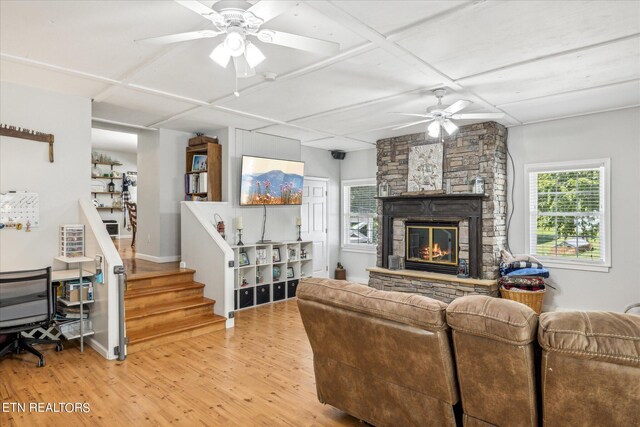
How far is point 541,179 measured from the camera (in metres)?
5.49

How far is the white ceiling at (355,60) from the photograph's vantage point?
251 cm

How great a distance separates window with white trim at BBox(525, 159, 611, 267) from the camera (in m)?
4.96

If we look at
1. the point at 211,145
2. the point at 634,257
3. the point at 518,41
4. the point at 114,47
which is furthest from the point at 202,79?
the point at 634,257

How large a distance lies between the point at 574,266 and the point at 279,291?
4.36 m

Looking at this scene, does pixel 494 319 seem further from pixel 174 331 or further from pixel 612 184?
pixel 612 184

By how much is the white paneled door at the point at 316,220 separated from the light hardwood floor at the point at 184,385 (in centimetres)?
329

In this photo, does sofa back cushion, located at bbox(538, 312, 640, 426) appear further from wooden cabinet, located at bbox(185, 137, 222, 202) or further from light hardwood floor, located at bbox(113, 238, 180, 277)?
wooden cabinet, located at bbox(185, 137, 222, 202)

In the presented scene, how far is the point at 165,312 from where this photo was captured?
4566mm

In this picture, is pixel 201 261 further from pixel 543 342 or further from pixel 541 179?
pixel 541 179

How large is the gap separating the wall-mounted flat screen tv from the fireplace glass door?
2035 mm

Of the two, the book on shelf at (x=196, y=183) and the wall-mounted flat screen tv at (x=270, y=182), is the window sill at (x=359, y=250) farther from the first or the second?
the book on shelf at (x=196, y=183)

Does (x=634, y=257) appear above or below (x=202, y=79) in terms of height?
below

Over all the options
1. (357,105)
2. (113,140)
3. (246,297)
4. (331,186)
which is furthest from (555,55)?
(113,140)

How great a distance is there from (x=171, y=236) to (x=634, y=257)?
21.4 feet
